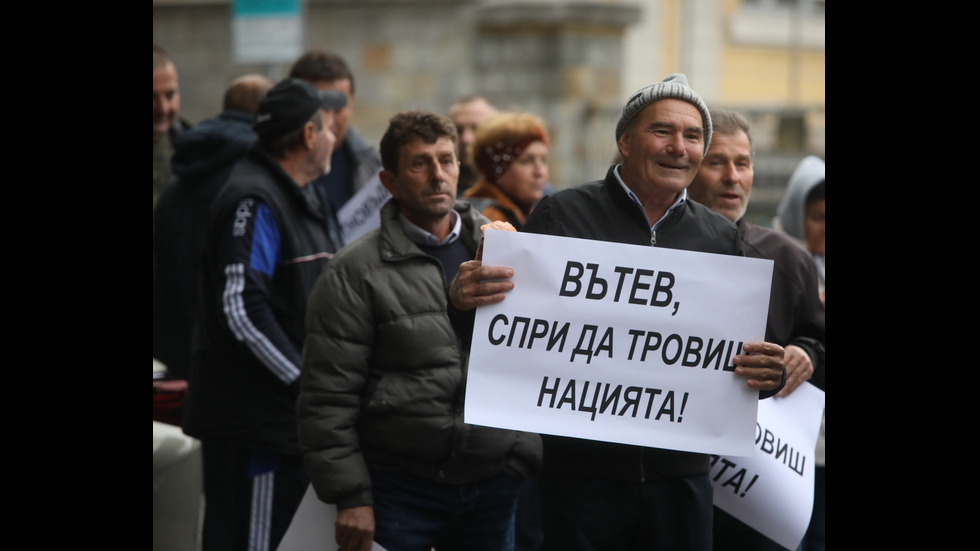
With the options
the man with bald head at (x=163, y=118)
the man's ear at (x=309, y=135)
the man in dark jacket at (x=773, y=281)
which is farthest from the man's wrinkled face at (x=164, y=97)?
the man in dark jacket at (x=773, y=281)

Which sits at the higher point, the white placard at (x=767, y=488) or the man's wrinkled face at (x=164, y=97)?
the man's wrinkled face at (x=164, y=97)

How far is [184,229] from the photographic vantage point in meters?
5.82

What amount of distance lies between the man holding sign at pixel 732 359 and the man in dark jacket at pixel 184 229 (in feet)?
8.34

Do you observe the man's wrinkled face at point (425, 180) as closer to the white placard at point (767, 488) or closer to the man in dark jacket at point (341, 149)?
the white placard at point (767, 488)

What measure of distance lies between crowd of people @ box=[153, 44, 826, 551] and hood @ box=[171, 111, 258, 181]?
71cm

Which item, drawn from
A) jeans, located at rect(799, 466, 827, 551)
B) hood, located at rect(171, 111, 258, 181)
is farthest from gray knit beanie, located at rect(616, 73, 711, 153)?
hood, located at rect(171, 111, 258, 181)

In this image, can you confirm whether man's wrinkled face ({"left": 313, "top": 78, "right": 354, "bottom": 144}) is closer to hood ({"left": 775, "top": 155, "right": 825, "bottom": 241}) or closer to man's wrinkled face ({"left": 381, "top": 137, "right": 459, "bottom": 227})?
man's wrinkled face ({"left": 381, "top": 137, "right": 459, "bottom": 227})

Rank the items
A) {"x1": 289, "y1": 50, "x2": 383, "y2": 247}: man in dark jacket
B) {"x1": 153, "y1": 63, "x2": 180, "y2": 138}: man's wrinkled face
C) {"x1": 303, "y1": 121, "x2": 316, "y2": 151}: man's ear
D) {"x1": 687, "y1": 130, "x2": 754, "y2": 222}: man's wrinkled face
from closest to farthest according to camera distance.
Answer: {"x1": 687, "y1": 130, "x2": 754, "y2": 222}: man's wrinkled face
{"x1": 303, "y1": 121, "x2": 316, "y2": 151}: man's ear
{"x1": 289, "y1": 50, "x2": 383, "y2": 247}: man in dark jacket
{"x1": 153, "y1": 63, "x2": 180, "y2": 138}: man's wrinkled face

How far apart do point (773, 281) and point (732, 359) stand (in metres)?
0.81

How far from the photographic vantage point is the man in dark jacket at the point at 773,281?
419 cm

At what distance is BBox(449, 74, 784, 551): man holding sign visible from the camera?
355cm

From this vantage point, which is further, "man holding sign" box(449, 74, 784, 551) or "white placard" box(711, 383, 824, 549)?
"white placard" box(711, 383, 824, 549)

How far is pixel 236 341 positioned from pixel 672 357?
1677mm

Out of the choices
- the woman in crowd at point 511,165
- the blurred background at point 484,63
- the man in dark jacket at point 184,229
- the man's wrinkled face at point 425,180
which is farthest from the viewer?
the blurred background at point 484,63
